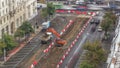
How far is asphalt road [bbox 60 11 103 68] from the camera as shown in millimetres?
62406

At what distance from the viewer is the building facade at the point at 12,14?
255 feet

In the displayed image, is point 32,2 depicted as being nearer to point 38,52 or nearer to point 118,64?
point 38,52

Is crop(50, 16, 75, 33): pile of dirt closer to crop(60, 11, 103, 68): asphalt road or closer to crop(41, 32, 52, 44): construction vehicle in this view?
crop(60, 11, 103, 68): asphalt road

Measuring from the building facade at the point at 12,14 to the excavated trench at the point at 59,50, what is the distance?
12.5 m

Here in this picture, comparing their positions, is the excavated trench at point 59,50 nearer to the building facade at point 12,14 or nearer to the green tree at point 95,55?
the green tree at point 95,55

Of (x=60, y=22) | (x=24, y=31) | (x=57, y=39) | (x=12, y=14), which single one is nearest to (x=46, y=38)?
(x=57, y=39)

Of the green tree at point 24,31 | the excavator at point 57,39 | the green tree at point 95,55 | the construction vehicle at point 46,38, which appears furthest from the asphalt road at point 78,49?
the green tree at point 24,31

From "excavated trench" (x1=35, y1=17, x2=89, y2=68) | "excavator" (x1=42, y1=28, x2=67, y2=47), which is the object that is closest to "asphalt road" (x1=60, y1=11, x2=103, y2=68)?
"excavated trench" (x1=35, y1=17, x2=89, y2=68)

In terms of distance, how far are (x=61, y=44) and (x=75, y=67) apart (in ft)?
45.0

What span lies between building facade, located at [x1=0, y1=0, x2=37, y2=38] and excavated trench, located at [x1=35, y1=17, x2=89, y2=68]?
12524 mm

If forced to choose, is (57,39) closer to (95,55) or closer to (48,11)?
(48,11)

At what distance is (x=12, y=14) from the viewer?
8294cm

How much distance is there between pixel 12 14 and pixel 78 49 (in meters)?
20.7

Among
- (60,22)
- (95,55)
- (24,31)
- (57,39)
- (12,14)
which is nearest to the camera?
(95,55)
